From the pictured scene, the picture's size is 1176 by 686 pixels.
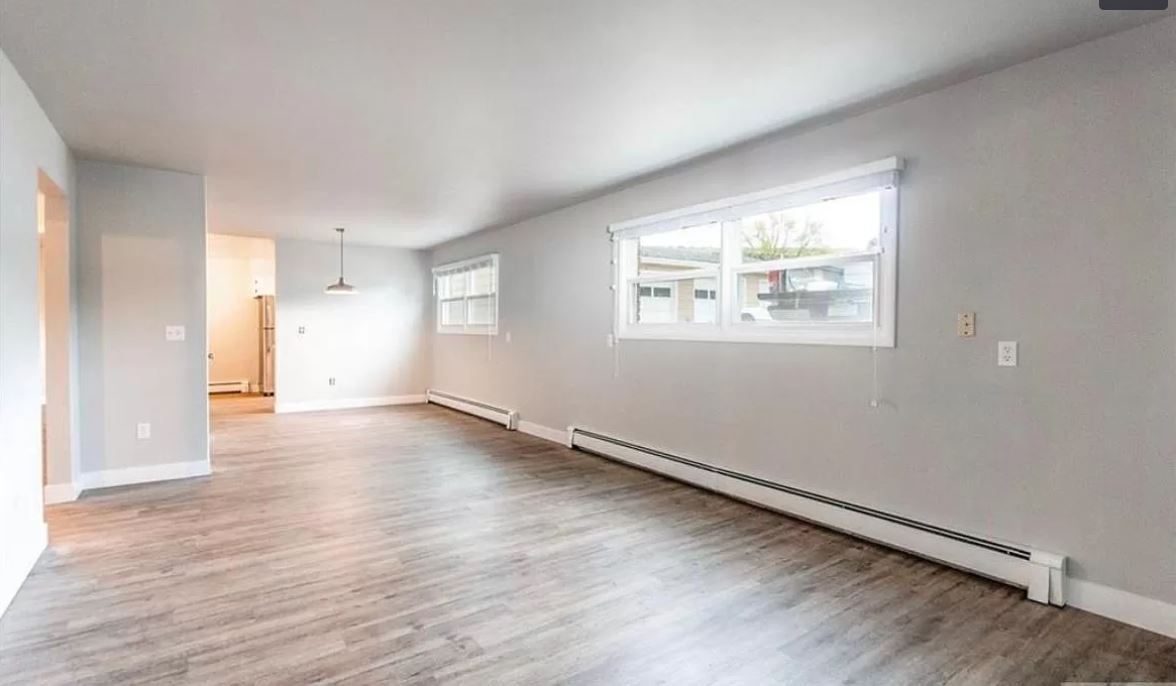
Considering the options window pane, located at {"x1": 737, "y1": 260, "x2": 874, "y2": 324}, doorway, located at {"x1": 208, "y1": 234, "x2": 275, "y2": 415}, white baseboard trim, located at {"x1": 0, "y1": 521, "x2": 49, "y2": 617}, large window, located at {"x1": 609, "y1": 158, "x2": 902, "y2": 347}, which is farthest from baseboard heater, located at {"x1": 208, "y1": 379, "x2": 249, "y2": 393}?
window pane, located at {"x1": 737, "y1": 260, "x2": 874, "y2": 324}

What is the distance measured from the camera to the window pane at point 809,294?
340 centimetres

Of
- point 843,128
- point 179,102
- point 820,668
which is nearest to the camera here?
point 820,668

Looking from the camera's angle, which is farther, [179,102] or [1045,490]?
[179,102]

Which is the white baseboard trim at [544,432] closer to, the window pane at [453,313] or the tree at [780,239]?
the window pane at [453,313]

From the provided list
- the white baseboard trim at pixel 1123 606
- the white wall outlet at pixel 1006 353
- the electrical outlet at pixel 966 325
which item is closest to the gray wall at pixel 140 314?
the electrical outlet at pixel 966 325

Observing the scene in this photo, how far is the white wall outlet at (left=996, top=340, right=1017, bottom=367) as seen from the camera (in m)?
2.72

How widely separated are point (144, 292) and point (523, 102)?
3531 millimetres

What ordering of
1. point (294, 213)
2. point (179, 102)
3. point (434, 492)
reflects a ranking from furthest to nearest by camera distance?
point (294, 213) → point (434, 492) → point (179, 102)

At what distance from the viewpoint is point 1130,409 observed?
2.39 meters

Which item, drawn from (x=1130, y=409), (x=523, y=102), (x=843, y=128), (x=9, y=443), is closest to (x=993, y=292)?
(x=1130, y=409)

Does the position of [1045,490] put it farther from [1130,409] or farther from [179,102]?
[179,102]

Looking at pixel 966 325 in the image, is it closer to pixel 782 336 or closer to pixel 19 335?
pixel 782 336

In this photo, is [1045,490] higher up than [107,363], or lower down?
lower down

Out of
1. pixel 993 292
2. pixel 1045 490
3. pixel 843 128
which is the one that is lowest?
pixel 1045 490
